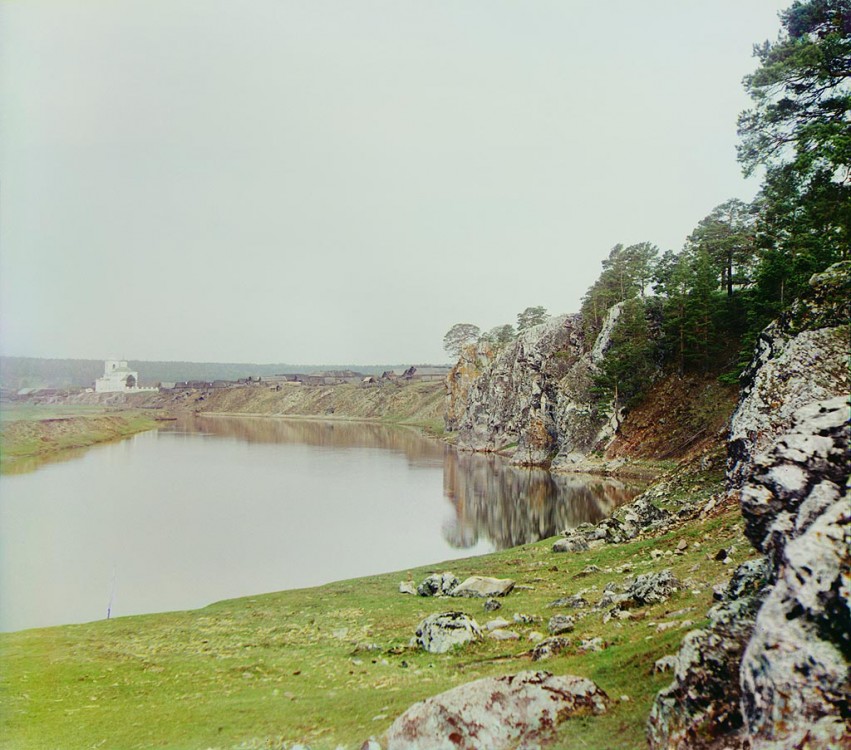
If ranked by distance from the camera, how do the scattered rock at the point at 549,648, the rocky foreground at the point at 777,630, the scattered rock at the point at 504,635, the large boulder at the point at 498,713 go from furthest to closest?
the scattered rock at the point at 504,635
the scattered rock at the point at 549,648
the large boulder at the point at 498,713
the rocky foreground at the point at 777,630

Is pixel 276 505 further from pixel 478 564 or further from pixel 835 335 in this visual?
pixel 835 335

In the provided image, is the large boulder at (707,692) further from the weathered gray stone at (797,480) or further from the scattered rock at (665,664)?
the scattered rock at (665,664)

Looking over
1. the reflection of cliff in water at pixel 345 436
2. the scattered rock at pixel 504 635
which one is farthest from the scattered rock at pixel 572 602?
the reflection of cliff in water at pixel 345 436

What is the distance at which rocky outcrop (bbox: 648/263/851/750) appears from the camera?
695 centimetres

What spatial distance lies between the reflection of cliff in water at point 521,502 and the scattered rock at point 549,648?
28.4 metres

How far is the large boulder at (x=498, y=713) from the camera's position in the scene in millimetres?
10173

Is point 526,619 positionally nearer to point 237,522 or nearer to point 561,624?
point 561,624

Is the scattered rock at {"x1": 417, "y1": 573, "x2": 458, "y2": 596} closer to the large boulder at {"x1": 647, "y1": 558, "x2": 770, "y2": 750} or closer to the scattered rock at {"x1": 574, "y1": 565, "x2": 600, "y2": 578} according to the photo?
the scattered rock at {"x1": 574, "y1": 565, "x2": 600, "y2": 578}

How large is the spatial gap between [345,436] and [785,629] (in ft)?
467

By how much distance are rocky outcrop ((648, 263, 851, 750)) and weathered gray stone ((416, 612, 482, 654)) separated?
853 cm

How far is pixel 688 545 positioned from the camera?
85.8 feet

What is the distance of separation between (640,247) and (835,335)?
8523cm

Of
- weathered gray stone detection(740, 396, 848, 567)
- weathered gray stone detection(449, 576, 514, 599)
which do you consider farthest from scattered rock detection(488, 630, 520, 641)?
weathered gray stone detection(740, 396, 848, 567)

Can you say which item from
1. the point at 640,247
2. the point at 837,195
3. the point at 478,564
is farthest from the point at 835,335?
the point at 640,247
